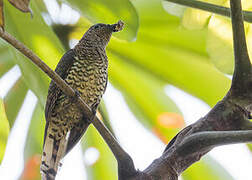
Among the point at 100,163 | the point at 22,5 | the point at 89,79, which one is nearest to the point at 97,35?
the point at 89,79

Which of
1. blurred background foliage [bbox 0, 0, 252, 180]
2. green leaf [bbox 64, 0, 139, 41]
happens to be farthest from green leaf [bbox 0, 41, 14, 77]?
green leaf [bbox 64, 0, 139, 41]

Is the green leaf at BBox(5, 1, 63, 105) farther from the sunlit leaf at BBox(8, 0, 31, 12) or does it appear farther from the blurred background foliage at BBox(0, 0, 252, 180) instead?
the sunlit leaf at BBox(8, 0, 31, 12)

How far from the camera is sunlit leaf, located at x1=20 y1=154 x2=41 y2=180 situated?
218cm

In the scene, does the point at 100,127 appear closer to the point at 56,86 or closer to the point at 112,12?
the point at 112,12

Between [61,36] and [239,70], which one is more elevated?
[239,70]

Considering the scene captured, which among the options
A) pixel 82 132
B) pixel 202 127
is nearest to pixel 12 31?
pixel 82 132

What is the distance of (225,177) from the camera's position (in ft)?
6.79

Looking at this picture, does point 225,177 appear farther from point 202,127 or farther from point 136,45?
point 202,127

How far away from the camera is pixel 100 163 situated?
2.24 m

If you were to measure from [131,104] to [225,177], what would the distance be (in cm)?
60

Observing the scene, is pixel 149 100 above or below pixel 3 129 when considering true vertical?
below

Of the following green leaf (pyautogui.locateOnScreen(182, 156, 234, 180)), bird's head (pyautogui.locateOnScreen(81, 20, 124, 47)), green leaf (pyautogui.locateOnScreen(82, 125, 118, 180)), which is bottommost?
green leaf (pyautogui.locateOnScreen(182, 156, 234, 180))

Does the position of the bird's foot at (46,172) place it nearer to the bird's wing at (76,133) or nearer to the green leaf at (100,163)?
the bird's wing at (76,133)

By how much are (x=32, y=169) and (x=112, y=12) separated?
3.21 ft
